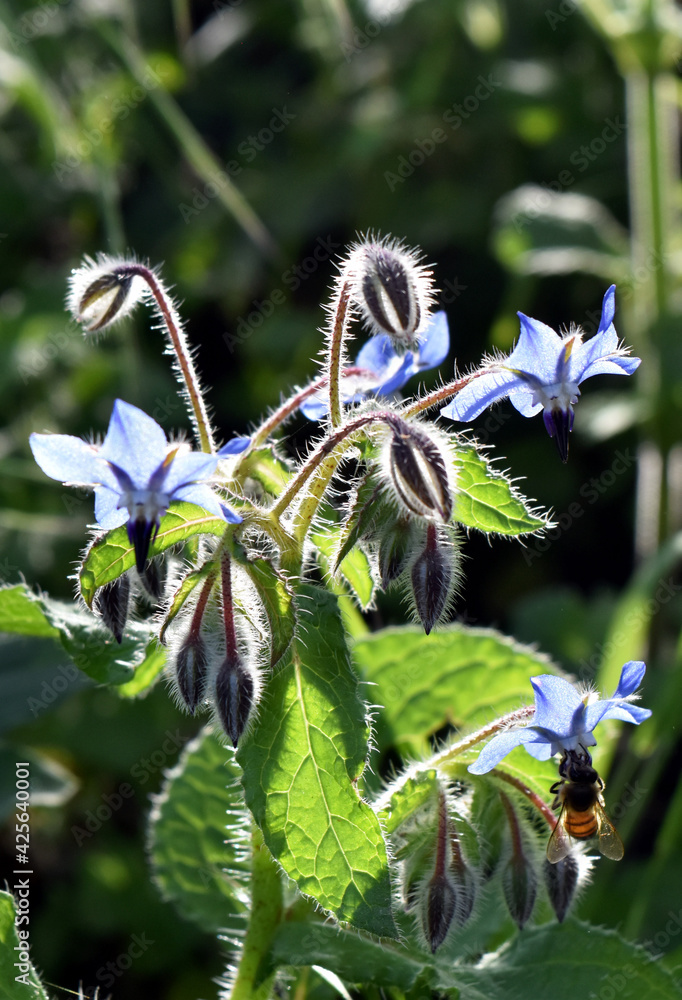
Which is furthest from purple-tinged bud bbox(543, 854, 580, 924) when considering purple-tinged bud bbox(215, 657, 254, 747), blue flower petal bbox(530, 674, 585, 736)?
purple-tinged bud bbox(215, 657, 254, 747)

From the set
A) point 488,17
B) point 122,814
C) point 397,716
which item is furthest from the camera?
point 488,17

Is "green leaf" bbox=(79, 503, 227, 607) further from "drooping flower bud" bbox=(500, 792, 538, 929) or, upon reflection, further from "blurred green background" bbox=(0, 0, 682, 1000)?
"blurred green background" bbox=(0, 0, 682, 1000)

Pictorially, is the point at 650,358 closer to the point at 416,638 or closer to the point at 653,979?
the point at 416,638

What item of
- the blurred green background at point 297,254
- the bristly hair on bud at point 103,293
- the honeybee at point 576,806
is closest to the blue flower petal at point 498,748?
the honeybee at point 576,806

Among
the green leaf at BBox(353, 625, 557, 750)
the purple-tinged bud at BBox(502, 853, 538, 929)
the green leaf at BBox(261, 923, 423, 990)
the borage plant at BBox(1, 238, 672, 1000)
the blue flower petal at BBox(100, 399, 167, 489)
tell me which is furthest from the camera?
the green leaf at BBox(353, 625, 557, 750)

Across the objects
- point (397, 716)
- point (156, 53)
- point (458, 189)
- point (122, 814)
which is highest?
point (156, 53)

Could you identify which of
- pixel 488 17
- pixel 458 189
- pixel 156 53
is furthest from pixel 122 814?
pixel 488 17
